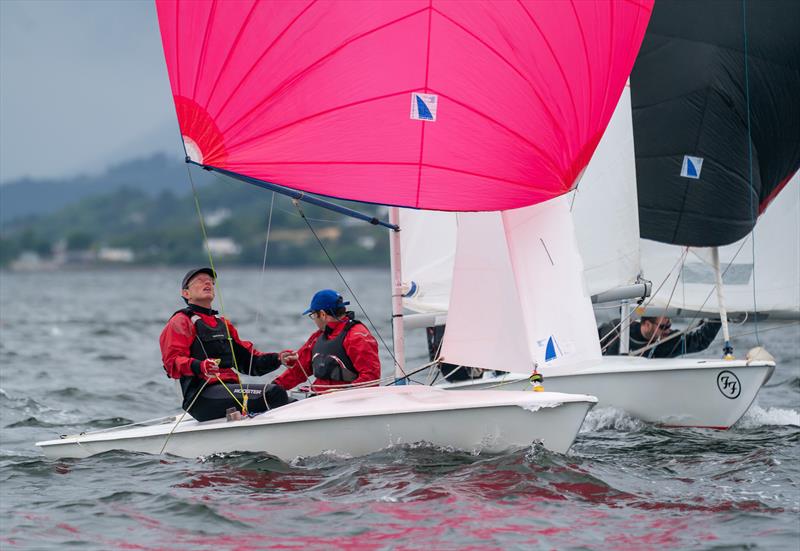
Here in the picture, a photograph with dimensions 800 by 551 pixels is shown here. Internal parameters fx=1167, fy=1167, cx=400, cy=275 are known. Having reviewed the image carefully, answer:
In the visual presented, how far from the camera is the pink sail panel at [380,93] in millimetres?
6199

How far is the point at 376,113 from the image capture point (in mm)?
6312

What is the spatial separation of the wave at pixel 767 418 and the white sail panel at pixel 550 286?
2.54 m

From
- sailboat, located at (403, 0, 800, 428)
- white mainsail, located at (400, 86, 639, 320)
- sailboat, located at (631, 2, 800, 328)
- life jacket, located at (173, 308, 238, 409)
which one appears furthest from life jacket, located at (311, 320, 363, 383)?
sailboat, located at (631, 2, 800, 328)

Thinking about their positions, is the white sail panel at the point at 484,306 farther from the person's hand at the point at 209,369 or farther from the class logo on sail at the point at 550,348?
the person's hand at the point at 209,369

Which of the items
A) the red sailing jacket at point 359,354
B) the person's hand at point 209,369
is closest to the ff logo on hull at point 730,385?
the red sailing jacket at point 359,354

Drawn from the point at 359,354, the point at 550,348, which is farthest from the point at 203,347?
the point at 550,348

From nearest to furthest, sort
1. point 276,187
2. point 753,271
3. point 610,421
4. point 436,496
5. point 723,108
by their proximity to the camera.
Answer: point 436,496 < point 276,187 < point 610,421 < point 723,108 < point 753,271

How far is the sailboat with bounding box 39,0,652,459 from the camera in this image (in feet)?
20.3

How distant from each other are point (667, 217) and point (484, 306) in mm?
3226

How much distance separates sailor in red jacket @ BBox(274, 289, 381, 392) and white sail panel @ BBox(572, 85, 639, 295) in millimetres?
3048

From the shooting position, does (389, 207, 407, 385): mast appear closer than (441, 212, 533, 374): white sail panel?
No

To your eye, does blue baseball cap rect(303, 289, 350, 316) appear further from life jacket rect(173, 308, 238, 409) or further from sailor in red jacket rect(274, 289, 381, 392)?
life jacket rect(173, 308, 238, 409)

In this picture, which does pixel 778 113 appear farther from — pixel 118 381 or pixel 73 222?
pixel 73 222

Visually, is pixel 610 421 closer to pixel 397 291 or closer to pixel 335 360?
pixel 397 291
